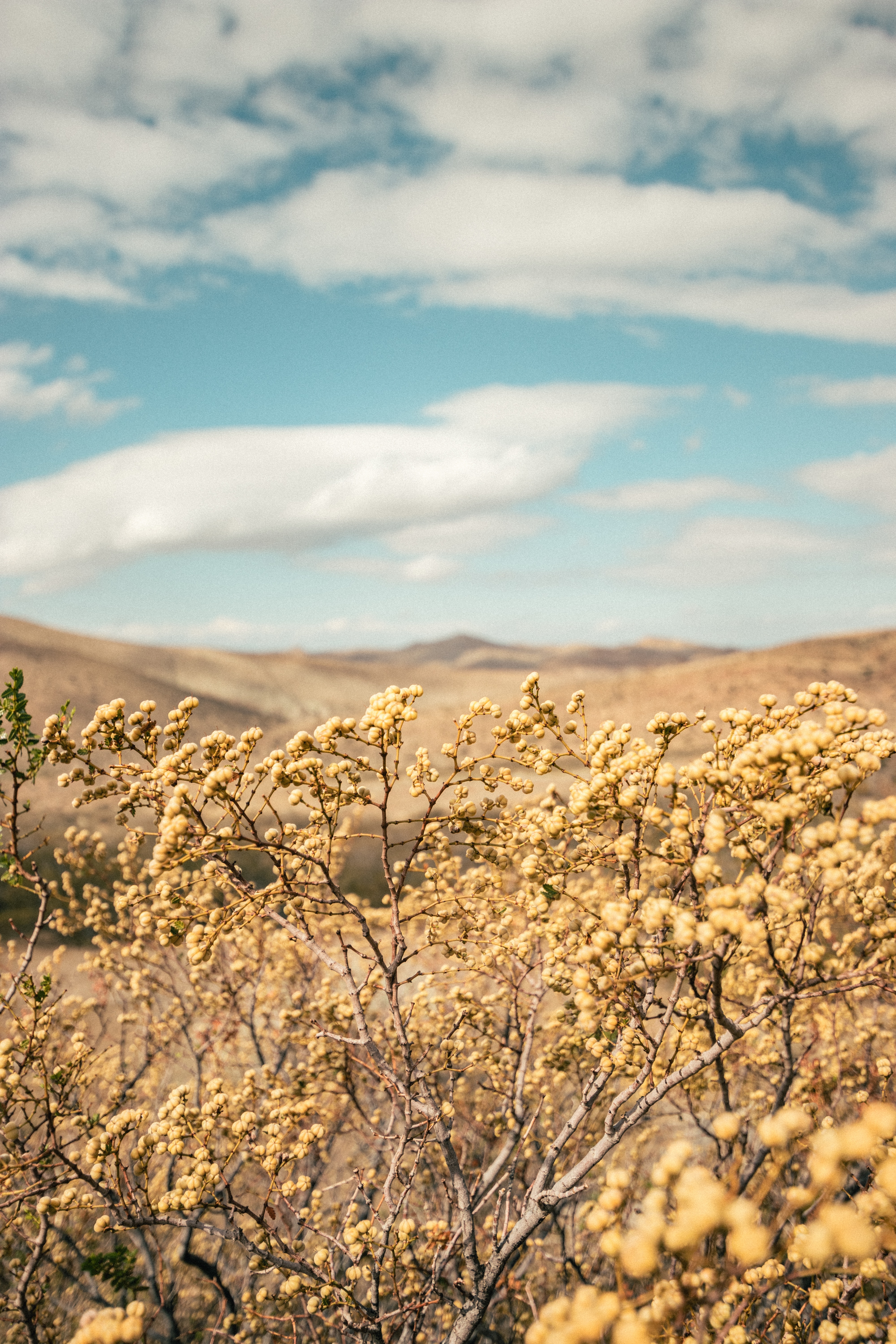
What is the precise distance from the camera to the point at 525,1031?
7.41m

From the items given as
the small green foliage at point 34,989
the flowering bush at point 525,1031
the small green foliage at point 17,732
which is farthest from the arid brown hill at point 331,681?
the small green foliage at point 17,732

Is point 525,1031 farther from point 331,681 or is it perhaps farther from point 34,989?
point 331,681

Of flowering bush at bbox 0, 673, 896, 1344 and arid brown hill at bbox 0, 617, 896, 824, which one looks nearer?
flowering bush at bbox 0, 673, 896, 1344

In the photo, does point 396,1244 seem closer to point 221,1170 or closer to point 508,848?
point 221,1170

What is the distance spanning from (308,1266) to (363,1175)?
647mm

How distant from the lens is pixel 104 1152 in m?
4.60

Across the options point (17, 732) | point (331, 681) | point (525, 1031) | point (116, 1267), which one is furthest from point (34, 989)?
point (331, 681)

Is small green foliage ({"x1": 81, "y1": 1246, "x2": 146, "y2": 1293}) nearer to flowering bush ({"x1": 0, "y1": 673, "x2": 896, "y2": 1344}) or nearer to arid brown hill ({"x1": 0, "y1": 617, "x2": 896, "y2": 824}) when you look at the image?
flowering bush ({"x1": 0, "y1": 673, "x2": 896, "y2": 1344})

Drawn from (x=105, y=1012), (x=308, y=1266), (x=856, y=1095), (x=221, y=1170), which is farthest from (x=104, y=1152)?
(x=105, y=1012)

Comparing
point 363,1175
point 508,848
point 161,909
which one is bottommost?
point 363,1175

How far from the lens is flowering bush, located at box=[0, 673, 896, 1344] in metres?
3.26

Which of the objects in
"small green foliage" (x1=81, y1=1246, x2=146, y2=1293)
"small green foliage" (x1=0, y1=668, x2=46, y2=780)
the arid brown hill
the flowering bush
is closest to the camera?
the flowering bush

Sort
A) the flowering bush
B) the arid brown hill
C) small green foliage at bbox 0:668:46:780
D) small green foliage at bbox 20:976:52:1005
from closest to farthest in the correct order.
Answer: the flowering bush, small green foliage at bbox 0:668:46:780, small green foliage at bbox 20:976:52:1005, the arid brown hill

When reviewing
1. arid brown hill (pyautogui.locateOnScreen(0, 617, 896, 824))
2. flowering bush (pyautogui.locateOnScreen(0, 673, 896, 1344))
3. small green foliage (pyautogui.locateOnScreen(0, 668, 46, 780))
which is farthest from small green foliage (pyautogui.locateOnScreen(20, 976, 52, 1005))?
arid brown hill (pyautogui.locateOnScreen(0, 617, 896, 824))
